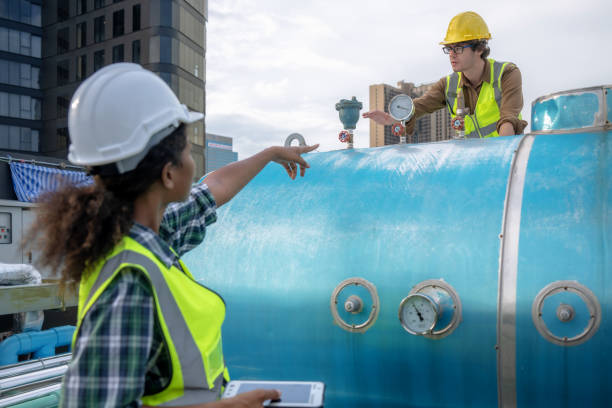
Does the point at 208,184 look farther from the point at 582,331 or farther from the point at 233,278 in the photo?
the point at 582,331

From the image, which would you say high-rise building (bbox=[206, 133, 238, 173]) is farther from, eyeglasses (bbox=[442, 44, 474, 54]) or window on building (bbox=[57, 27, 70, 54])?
eyeglasses (bbox=[442, 44, 474, 54])

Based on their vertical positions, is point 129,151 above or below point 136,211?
above

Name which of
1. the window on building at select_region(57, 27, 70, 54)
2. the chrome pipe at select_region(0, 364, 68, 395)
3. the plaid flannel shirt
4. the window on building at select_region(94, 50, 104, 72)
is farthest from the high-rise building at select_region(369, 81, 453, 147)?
the window on building at select_region(57, 27, 70, 54)

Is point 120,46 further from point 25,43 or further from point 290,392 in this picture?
point 290,392

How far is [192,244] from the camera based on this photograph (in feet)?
7.39

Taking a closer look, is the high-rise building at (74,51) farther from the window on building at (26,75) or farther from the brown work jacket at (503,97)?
the brown work jacket at (503,97)

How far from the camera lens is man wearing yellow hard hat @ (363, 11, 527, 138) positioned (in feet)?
12.8

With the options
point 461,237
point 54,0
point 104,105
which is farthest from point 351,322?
point 54,0

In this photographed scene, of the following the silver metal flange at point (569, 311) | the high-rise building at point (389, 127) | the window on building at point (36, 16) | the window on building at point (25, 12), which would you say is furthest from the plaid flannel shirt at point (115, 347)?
the window on building at point (36, 16)

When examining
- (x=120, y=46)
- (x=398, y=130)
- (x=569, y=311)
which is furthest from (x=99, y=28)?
(x=569, y=311)

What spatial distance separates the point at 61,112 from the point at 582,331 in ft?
134

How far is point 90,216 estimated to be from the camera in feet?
4.83

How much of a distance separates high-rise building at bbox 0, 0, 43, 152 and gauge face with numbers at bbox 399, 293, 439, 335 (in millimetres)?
40584

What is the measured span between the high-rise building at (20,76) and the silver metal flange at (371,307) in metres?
40.2
